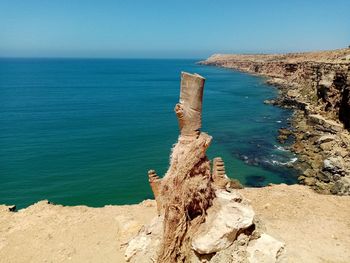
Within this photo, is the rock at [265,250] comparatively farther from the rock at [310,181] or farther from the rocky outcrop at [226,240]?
the rock at [310,181]

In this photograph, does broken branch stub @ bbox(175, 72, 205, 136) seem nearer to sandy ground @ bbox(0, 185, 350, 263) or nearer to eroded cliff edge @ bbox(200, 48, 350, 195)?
sandy ground @ bbox(0, 185, 350, 263)

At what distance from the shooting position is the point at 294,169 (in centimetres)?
3056

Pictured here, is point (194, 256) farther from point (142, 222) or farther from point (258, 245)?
point (142, 222)

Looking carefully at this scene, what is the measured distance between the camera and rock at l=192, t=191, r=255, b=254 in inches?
428

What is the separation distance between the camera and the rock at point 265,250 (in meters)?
11.3

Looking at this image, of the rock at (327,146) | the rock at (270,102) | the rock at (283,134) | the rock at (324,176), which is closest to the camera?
the rock at (324,176)

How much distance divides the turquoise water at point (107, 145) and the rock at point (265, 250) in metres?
14.9

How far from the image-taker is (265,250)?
11562mm

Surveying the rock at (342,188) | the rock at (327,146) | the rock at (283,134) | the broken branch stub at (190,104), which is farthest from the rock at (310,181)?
the broken branch stub at (190,104)

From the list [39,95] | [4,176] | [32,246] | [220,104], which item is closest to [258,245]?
[32,246]

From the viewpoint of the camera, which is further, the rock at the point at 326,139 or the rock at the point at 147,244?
the rock at the point at 326,139

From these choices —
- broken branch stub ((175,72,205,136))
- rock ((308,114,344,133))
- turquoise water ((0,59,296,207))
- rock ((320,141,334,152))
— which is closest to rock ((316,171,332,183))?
turquoise water ((0,59,296,207))

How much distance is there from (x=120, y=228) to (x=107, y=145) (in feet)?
73.7

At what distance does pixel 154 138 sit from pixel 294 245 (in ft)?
94.5
